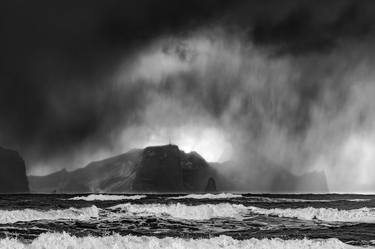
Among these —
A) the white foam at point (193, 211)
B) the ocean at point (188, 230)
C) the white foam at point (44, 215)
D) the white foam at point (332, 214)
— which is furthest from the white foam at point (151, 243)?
the white foam at point (193, 211)

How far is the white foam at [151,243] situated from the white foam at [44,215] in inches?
785

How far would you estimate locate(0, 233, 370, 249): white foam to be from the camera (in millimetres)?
24922

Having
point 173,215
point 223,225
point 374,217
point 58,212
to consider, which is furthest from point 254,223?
point 58,212

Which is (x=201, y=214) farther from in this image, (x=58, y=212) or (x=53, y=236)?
(x=53, y=236)

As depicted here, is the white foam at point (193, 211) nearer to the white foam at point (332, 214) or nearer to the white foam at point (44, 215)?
Answer: the white foam at point (44, 215)

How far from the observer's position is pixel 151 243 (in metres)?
25.5

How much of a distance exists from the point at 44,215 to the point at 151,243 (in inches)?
1101

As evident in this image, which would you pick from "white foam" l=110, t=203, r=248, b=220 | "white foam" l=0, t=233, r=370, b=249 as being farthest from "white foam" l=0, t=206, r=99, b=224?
"white foam" l=0, t=233, r=370, b=249

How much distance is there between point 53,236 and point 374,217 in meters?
40.1

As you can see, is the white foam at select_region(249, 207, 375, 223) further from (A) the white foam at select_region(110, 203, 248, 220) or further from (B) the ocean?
(A) the white foam at select_region(110, 203, 248, 220)

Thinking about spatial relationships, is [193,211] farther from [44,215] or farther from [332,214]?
[44,215]

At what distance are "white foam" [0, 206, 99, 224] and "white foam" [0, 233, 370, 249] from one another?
19.9 meters

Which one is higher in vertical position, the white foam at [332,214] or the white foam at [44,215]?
the white foam at [44,215]

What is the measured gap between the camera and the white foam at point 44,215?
4504cm
